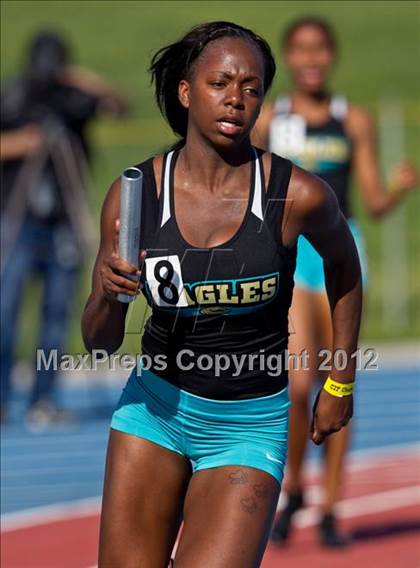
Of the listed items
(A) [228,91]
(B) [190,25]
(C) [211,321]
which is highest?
(A) [228,91]

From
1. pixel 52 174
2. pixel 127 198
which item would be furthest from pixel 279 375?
pixel 52 174

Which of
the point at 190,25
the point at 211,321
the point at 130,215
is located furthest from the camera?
the point at 190,25

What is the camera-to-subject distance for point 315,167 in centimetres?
839

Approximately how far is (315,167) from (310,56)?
63 centimetres

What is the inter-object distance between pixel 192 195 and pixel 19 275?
699cm

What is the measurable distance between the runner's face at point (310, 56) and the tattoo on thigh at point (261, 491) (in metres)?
4.00

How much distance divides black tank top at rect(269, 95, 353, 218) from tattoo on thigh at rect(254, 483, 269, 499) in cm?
364

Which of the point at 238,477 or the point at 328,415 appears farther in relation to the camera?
the point at 328,415

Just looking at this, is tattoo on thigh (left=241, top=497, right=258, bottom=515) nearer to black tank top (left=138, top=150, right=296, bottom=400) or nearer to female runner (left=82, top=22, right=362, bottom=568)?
female runner (left=82, top=22, right=362, bottom=568)

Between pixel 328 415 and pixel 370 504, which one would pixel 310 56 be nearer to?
pixel 370 504

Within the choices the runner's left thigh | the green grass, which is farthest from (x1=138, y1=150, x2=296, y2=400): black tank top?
the green grass

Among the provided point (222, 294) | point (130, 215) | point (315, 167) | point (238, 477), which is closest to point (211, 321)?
point (222, 294)

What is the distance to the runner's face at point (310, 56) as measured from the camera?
8477 millimetres

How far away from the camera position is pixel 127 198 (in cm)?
450
